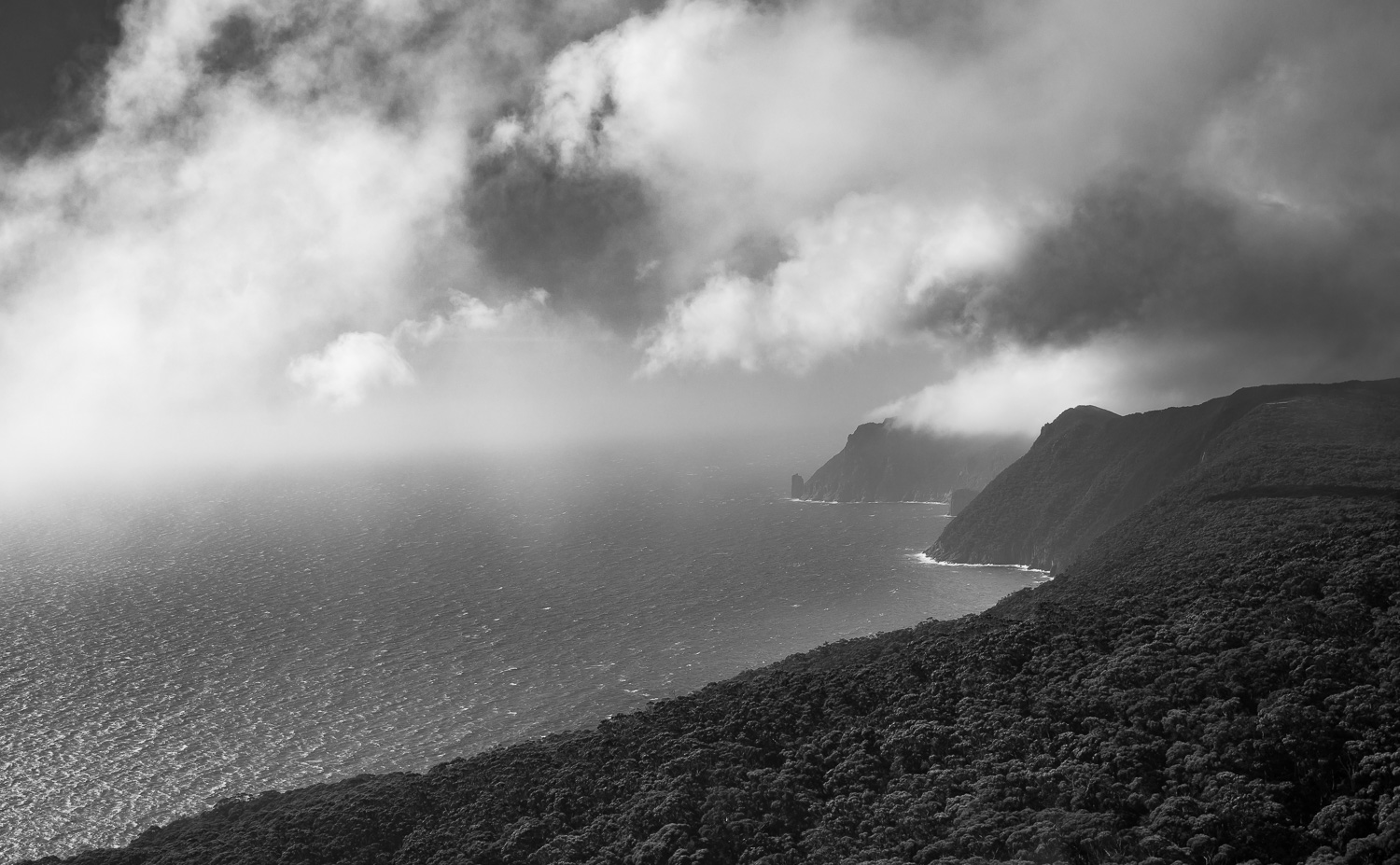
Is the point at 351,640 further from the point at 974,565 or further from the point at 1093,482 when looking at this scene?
the point at 1093,482

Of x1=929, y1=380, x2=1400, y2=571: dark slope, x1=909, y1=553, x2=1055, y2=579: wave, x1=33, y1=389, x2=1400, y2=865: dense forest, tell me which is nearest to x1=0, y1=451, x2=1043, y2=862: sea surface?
x1=909, y1=553, x2=1055, y2=579: wave

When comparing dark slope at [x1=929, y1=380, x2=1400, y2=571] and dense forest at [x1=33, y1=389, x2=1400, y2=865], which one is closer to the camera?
dense forest at [x1=33, y1=389, x2=1400, y2=865]

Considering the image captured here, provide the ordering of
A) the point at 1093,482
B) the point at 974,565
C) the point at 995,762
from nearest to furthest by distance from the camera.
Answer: the point at 995,762
the point at 974,565
the point at 1093,482

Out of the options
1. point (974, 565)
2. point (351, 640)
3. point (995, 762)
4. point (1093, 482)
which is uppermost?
point (1093, 482)

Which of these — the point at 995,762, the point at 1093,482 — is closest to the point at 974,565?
the point at 1093,482

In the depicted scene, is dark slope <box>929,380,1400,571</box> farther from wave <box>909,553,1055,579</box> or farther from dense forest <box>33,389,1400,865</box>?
dense forest <box>33,389,1400,865</box>

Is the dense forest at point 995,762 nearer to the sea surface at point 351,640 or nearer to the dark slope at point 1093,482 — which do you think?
the sea surface at point 351,640
